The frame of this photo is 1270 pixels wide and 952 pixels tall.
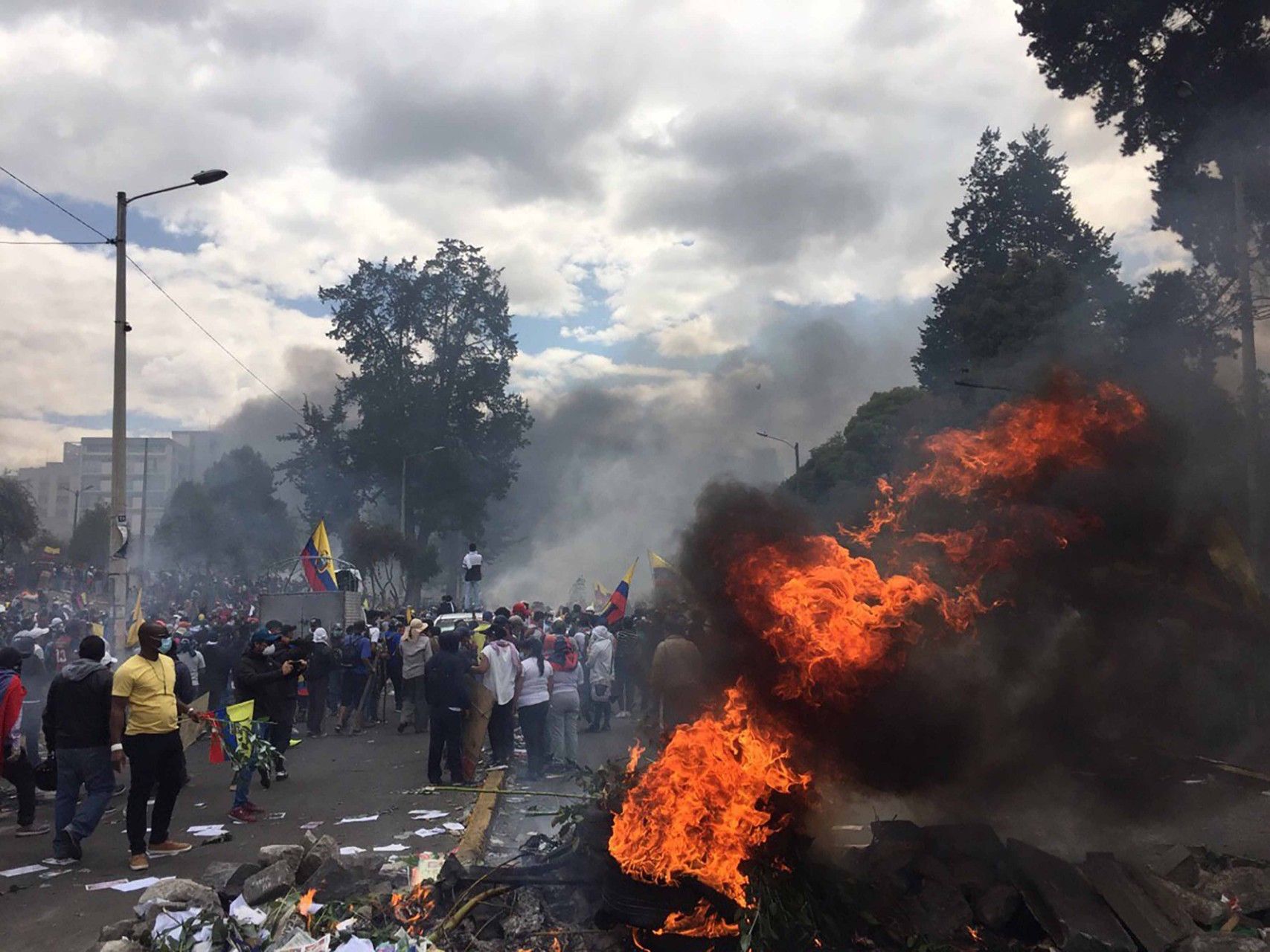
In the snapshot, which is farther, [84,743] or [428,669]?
[428,669]

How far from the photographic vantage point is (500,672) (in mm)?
11789

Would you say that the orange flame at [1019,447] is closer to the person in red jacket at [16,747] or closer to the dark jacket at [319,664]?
the person in red jacket at [16,747]

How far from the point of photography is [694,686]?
280 inches

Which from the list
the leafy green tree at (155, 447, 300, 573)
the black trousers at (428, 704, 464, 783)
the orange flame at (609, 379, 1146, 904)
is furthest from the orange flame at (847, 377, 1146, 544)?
the leafy green tree at (155, 447, 300, 573)

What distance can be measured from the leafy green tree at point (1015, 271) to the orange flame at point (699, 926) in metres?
19.9

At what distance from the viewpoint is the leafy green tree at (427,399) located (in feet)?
147

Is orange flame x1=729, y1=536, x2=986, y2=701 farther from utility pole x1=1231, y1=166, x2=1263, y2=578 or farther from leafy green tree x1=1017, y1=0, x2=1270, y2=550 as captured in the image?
leafy green tree x1=1017, y1=0, x2=1270, y2=550

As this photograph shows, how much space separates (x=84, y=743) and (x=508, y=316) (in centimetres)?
4129

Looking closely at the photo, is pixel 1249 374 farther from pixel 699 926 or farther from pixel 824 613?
pixel 699 926

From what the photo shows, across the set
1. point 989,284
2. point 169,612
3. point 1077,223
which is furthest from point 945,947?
point 1077,223

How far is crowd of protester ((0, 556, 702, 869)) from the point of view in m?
8.04

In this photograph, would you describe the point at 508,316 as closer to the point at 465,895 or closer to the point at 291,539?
the point at 291,539

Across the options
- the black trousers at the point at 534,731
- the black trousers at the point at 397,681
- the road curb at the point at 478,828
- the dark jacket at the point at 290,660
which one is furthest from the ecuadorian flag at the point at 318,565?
the road curb at the point at 478,828

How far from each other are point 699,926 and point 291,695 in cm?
716
